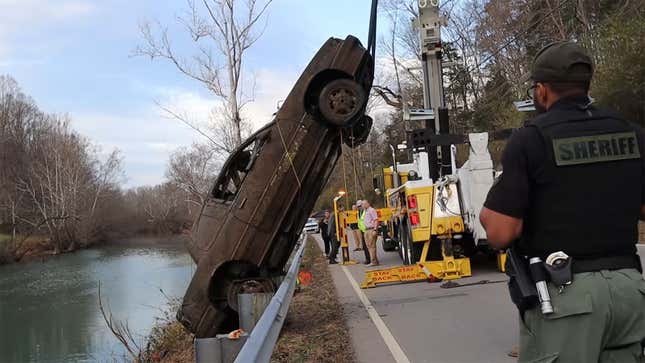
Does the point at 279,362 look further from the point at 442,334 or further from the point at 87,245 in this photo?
the point at 87,245

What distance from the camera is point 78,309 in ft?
65.2

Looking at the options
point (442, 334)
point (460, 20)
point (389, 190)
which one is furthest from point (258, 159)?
point (460, 20)

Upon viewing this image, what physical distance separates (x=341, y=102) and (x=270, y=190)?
→ 52.8 inches

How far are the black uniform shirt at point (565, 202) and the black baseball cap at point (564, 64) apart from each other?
258 millimetres

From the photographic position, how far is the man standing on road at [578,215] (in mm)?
2168

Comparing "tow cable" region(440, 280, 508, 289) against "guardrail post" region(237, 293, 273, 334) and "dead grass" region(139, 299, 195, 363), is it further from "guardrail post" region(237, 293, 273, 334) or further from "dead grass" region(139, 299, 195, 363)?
"guardrail post" region(237, 293, 273, 334)

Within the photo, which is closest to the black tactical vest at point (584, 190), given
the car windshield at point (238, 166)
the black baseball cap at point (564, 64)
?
the black baseball cap at point (564, 64)

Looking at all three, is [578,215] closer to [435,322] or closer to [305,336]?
[305,336]

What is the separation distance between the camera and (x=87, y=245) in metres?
60.7

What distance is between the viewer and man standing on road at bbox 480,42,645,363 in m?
2.17

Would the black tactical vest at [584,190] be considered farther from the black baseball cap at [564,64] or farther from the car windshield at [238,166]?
the car windshield at [238,166]

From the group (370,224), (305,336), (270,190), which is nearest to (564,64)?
(270,190)

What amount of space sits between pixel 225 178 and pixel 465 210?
5.37 meters

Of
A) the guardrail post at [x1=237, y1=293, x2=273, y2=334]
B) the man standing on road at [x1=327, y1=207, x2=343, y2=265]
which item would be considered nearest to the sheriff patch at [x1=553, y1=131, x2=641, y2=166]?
the guardrail post at [x1=237, y1=293, x2=273, y2=334]
